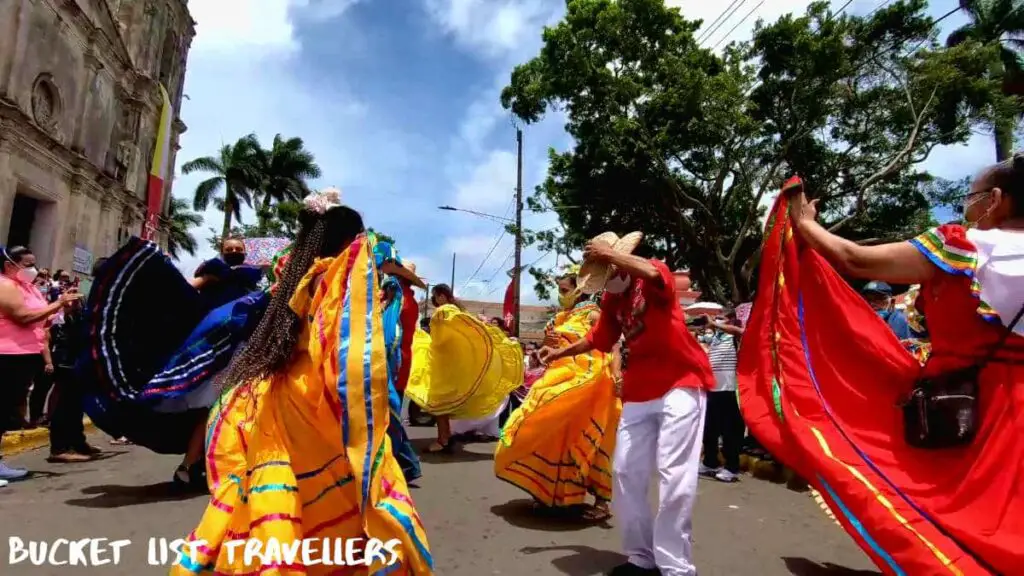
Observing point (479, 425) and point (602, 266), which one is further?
point (479, 425)

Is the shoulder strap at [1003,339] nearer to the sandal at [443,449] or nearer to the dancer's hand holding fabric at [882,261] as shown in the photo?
the dancer's hand holding fabric at [882,261]

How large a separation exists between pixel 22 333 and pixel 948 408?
19.5 ft

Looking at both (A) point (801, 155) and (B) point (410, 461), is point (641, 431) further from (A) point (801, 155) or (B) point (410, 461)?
(A) point (801, 155)

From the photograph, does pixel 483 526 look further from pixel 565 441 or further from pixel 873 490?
pixel 873 490

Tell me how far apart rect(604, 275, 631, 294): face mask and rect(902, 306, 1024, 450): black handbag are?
5.43ft

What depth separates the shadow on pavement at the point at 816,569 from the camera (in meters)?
3.71

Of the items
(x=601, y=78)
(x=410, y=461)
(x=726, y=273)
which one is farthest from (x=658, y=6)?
(x=410, y=461)

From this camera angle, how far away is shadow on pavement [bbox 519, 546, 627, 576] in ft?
11.8

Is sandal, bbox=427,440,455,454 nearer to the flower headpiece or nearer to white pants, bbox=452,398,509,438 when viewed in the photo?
white pants, bbox=452,398,509,438

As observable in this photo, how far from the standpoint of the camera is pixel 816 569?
3.80 meters

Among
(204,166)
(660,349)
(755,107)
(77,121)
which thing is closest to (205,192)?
(204,166)

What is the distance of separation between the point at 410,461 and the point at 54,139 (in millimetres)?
19117

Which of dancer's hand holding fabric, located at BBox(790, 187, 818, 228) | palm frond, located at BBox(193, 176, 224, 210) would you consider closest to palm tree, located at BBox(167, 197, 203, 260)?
palm frond, located at BBox(193, 176, 224, 210)

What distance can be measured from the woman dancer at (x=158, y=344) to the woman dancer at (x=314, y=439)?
1.80m
